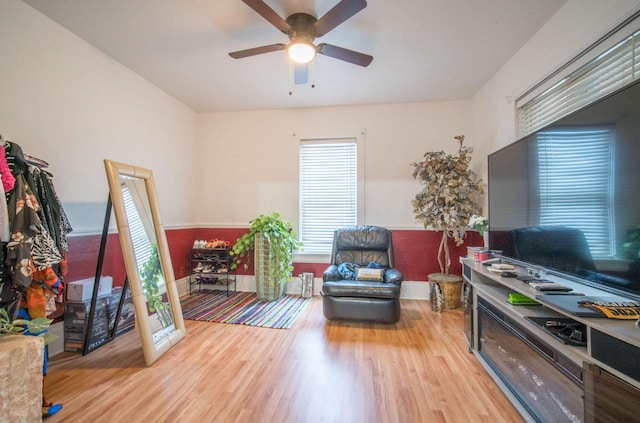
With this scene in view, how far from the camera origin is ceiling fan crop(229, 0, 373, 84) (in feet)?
5.84

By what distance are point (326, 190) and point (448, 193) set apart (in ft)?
5.58

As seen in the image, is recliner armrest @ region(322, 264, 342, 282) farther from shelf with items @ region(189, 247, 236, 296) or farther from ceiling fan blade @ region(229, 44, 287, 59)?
ceiling fan blade @ region(229, 44, 287, 59)

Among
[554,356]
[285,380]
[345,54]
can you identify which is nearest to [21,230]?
[285,380]

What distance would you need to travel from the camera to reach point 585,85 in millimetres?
1952

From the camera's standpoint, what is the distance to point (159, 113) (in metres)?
3.60

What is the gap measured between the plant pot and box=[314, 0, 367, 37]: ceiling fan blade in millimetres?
2603

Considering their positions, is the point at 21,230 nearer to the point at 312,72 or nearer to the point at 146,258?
the point at 146,258

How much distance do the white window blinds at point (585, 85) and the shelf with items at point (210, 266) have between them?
3866 millimetres

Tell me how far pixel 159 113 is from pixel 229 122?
40.3 inches

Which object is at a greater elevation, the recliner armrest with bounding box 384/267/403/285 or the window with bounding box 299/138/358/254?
Answer: the window with bounding box 299/138/358/254

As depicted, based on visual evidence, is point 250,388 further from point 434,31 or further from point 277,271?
point 434,31

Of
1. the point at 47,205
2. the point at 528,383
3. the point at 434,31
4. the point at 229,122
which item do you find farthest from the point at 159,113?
the point at 528,383

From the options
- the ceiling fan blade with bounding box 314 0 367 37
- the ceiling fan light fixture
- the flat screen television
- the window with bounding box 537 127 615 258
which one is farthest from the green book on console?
the ceiling fan light fixture

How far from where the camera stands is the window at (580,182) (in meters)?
1.27
